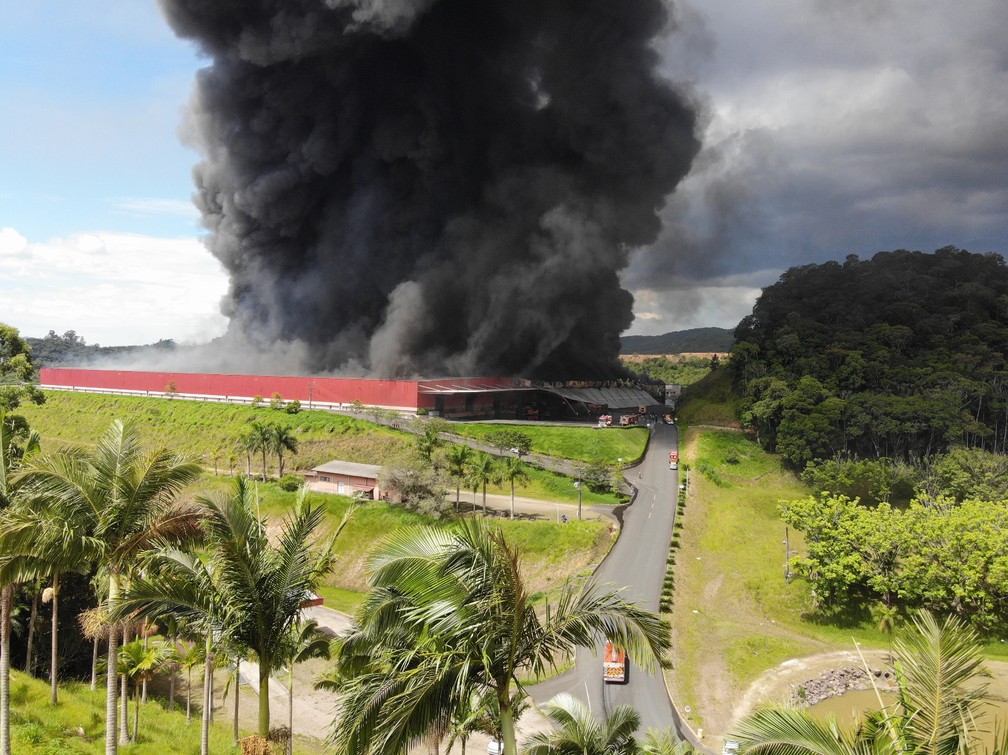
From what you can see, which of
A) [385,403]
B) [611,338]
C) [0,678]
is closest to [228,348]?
[385,403]

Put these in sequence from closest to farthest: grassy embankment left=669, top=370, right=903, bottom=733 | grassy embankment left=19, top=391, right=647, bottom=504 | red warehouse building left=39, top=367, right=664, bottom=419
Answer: grassy embankment left=669, top=370, right=903, bottom=733 → grassy embankment left=19, top=391, right=647, bottom=504 → red warehouse building left=39, top=367, right=664, bottom=419

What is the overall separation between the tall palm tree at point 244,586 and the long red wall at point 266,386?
160 ft

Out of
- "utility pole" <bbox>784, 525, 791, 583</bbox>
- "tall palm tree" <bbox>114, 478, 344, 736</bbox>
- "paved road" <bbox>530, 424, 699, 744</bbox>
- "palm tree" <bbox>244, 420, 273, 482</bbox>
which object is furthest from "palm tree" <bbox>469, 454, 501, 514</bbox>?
"tall palm tree" <bbox>114, 478, 344, 736</bbox>

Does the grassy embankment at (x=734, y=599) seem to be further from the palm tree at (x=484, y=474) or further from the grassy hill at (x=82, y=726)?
the grassy hill at (x=82, y=726)

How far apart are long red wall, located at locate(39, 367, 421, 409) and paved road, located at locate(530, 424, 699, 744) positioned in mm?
20706

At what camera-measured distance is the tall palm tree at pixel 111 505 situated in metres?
9.49

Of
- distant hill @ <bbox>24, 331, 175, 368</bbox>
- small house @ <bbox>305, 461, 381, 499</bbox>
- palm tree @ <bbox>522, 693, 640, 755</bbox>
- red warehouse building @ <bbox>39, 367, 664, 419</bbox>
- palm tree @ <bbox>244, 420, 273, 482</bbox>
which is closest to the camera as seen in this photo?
palm tree @ <bbox>522, 693, 640, 755</bbox>

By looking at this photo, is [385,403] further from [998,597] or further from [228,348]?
[998,597]

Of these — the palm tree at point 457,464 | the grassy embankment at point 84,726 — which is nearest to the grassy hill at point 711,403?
the palm tree at point 457,464

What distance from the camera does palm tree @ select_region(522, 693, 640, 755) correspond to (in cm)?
982

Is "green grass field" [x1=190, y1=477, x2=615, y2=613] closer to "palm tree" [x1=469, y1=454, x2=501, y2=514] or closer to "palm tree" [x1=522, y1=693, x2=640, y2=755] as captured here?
"palm tree" [x1=469, y1=454, x2=501, y2=514]

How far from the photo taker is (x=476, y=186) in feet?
267

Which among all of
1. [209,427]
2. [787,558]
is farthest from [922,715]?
[209,427]

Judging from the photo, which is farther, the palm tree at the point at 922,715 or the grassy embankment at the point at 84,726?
the grassy embankment at the point at 84,726
